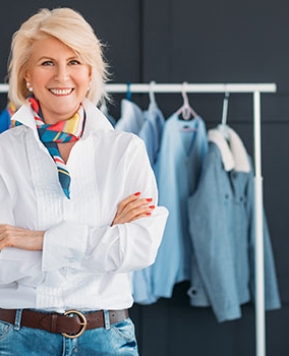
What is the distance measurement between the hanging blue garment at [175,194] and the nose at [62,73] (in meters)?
1.44

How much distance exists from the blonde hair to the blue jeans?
2.07 ft

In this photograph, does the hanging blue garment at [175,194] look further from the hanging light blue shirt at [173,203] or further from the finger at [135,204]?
the finger at [135,204]

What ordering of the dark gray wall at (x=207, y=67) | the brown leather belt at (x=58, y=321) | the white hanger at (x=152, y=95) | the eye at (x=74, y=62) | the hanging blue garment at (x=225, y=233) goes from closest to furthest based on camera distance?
the brown leather belt at (x=58, y=321)
the eye at (x=74, y=62)
the hanging blue garment at (x=225, y=233)
the white hanger at (x=152, y=95)
the dark gray wall at (x=207, y=67)

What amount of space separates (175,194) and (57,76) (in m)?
1.48

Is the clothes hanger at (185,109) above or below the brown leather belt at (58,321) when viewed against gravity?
above

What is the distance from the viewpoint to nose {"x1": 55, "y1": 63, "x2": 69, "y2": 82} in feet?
6.65

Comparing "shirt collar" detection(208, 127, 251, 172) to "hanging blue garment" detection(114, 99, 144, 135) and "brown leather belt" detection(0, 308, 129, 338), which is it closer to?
"hanging blue garment" detection(114, 99, 144, 135)

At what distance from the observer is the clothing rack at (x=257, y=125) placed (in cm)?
342

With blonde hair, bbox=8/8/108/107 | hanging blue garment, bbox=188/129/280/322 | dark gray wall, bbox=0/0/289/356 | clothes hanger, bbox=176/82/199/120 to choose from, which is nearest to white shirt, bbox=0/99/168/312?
blonde hair, bbox=8/8/108/107

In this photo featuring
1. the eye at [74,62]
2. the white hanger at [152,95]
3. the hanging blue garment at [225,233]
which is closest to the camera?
the eye at [74,62]

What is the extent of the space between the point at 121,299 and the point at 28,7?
2152 mm

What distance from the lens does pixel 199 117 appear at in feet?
11.8

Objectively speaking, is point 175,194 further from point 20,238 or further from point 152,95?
point 20,238

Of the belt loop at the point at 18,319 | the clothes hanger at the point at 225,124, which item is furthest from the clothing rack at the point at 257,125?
the belt loop at the point at 18,319
